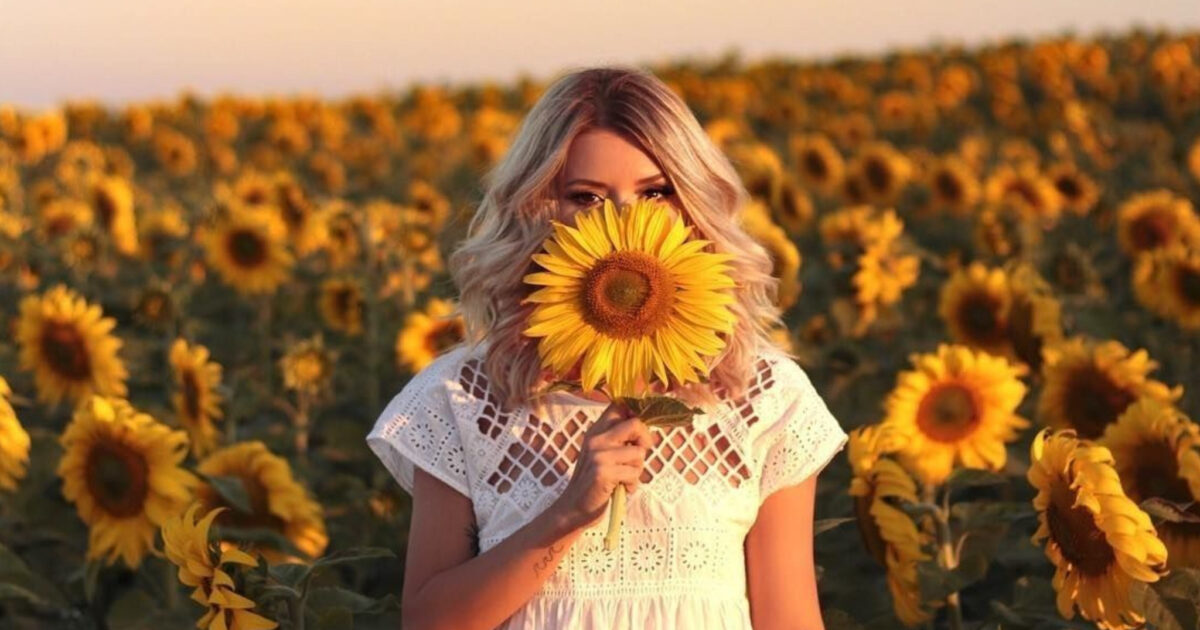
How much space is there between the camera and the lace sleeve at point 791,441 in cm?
304

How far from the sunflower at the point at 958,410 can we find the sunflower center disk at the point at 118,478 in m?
1.68

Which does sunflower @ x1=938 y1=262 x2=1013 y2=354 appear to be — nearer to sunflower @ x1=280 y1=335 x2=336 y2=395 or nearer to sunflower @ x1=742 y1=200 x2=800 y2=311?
sunflower @ x1=742 y1=200 x2=800 y2=311

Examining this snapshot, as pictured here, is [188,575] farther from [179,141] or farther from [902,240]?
[179,141]

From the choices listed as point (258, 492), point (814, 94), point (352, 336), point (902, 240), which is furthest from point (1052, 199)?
point (814, 94)

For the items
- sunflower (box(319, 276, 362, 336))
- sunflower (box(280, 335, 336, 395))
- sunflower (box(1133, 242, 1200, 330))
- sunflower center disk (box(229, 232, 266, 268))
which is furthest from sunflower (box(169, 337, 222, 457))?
sunflower (box(1133, 242, 1200, 330))

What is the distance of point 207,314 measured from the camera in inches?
349

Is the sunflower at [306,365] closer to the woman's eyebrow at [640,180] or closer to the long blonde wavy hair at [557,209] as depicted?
the long blonde wavy hair at [557,209]

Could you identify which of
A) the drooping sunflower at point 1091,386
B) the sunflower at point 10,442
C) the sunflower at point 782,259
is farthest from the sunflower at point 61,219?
the drooping sunflower at point 1091,386

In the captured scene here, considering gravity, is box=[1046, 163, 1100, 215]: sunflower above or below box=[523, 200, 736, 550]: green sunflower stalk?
below

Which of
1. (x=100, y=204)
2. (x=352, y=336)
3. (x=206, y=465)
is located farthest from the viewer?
(x=100, y=204)

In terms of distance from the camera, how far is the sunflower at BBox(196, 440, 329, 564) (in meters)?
4.25

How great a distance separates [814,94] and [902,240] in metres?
15.4

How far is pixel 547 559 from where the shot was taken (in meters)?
2.77

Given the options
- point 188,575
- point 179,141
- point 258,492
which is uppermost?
point 188,575
